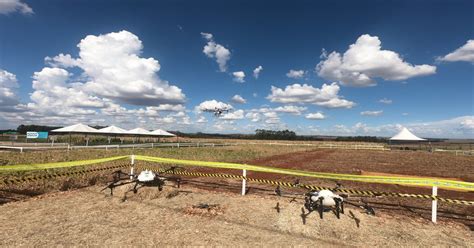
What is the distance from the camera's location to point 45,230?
21.1ft

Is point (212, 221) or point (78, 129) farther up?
point (78, 129)

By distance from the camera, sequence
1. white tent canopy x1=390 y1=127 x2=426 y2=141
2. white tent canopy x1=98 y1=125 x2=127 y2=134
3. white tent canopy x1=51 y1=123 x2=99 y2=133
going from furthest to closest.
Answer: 1. white tent canopy x1=390 y1=127 x2=426 y2=141
2. white tent canopy x1=98 y1=125 x2=127 y2=134
3. white tent canopy x1=51 y1=123 x2=99 y2=133

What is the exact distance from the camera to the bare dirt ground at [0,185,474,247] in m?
6.09

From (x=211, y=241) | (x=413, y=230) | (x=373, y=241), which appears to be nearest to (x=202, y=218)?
(x=211, y=241)

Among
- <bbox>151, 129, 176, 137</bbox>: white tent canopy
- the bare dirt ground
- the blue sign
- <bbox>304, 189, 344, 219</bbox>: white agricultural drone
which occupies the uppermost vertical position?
<bbox>151, 129, 176, 137</bbox>: white tent canopy

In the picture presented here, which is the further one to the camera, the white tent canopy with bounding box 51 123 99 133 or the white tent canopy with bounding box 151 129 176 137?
the white tent canopy with bounding box 151 129 176 137

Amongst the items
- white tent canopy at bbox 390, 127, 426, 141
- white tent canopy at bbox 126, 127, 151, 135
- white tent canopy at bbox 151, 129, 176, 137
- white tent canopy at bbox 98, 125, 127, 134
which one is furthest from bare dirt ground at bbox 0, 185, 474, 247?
white tent canopy at bbox 390, 127, 426, 141

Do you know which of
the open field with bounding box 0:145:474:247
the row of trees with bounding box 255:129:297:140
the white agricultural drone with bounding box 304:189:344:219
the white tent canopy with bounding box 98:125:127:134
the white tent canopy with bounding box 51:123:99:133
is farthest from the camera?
the row of trees with bounding box 255:129:297:140

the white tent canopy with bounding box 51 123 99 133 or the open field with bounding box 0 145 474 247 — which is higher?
the white tent canopy with bounding box 51 123 99 133

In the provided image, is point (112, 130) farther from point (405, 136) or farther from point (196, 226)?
point (405, 136)

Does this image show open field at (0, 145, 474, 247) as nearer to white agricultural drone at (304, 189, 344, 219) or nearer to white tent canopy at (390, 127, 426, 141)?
white agricultural drone at (304, 189, 344, 219)

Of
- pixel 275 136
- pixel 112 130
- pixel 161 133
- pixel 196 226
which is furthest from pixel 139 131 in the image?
pixel 275 136

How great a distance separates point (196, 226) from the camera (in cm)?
696

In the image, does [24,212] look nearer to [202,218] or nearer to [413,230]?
[202,218]
